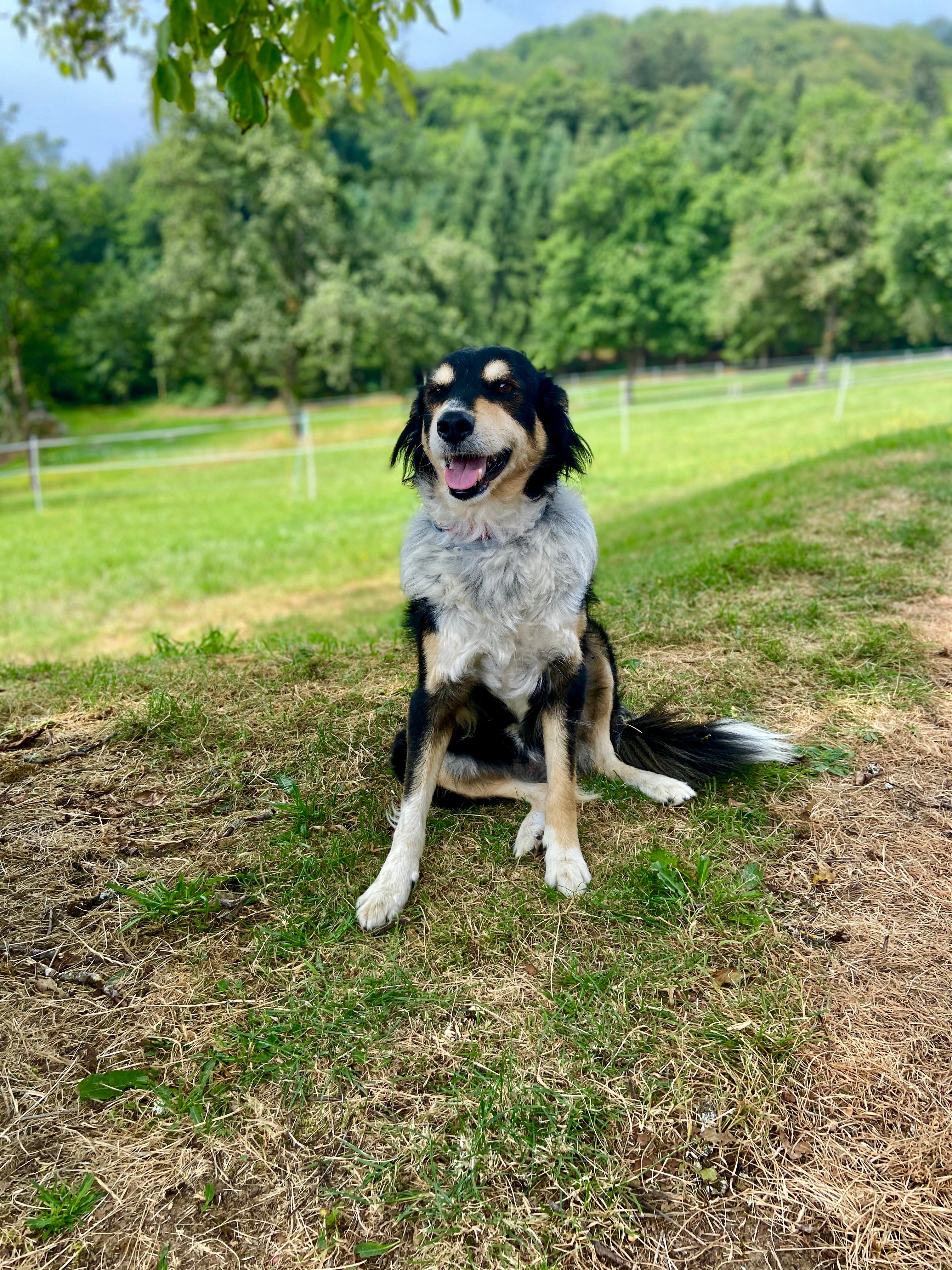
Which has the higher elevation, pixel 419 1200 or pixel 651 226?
pixel 651 226

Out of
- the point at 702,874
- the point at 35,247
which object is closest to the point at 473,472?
the point at 702,874

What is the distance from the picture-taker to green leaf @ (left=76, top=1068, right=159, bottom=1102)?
207cm

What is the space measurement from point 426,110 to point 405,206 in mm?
56619

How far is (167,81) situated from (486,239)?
6648 cm

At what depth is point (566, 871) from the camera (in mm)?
2689

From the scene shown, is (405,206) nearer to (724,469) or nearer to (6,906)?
(724,469)

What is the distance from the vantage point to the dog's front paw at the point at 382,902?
256 centimetres

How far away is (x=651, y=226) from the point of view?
57125mm

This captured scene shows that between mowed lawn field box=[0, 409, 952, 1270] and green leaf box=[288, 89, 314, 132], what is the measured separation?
8.32ft

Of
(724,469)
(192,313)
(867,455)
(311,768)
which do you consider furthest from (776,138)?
(311,768)

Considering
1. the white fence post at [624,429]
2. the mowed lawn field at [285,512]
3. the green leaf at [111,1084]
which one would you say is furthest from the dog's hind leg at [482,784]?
the white fence post at [624,429]

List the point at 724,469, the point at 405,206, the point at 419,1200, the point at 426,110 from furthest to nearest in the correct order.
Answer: the point at 426,110 < the point at 405,206 < the point at 724,469 < the point at 419,1200

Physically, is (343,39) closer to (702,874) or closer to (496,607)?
(496,607)

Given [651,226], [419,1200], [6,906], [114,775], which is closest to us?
[419,1200]
